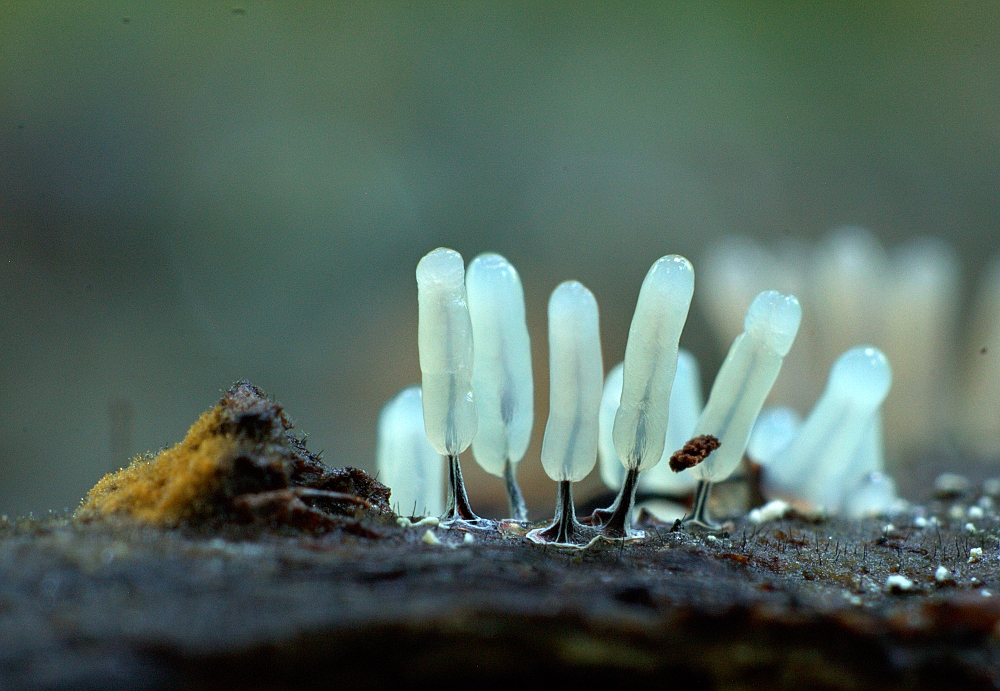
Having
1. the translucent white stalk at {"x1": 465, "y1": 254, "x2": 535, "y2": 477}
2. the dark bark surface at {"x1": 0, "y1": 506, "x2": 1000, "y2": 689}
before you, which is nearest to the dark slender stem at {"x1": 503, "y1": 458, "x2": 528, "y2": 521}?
the translucent white stalk at {"x1": 465, "y1": 254, "x2": 535, "y2": 477}

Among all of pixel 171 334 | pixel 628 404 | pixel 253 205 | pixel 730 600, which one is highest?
pixel 253 205

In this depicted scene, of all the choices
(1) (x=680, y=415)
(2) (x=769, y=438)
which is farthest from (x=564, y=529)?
(2) (x=769, y=438)

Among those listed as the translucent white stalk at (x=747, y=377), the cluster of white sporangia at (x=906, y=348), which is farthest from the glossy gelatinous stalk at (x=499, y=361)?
the cluster of white sporangia at (x=906, y=348)

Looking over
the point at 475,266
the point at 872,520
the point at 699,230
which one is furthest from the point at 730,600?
the point at 699,230

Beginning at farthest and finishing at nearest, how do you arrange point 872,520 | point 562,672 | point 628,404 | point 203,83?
point 203,83
point 872,520
point 628,404
point 562,672

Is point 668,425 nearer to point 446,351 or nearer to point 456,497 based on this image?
point 456,497

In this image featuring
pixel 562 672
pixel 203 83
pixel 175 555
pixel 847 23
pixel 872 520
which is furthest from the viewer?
pixel 847 23

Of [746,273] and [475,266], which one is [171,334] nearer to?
[746,273]
